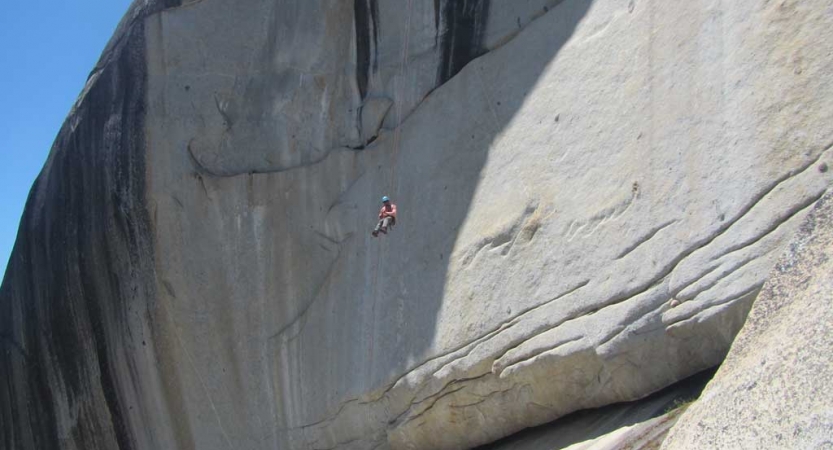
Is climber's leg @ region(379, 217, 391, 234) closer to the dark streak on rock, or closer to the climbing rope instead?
the climbing rope

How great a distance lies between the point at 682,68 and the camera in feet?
21.9

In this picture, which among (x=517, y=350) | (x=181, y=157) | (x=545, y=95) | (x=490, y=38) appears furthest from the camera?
(x=181, y=157)

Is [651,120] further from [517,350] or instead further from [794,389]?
[794,389]

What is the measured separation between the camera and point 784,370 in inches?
167

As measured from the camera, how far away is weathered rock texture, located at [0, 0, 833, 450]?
6234mm

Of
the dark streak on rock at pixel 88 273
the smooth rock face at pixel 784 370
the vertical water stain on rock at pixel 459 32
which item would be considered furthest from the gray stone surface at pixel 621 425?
the dark streak on rock at pixel 88 273

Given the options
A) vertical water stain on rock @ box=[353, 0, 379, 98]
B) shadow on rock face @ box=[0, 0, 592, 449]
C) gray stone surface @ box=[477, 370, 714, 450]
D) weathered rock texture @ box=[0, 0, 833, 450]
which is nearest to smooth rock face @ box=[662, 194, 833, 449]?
weathered rock texture @ box=[0, 0, 833, 450]

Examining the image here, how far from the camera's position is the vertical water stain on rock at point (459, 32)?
8.63 metres

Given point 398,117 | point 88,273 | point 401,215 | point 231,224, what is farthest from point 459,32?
point 88,273

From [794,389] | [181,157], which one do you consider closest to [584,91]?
[794,389]

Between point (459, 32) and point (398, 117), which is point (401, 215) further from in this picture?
point (459, 32)

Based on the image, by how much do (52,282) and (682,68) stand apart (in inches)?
275

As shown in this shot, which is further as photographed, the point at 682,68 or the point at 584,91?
the point at 584,91

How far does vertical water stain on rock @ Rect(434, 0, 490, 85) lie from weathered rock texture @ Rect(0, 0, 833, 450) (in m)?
0.02
